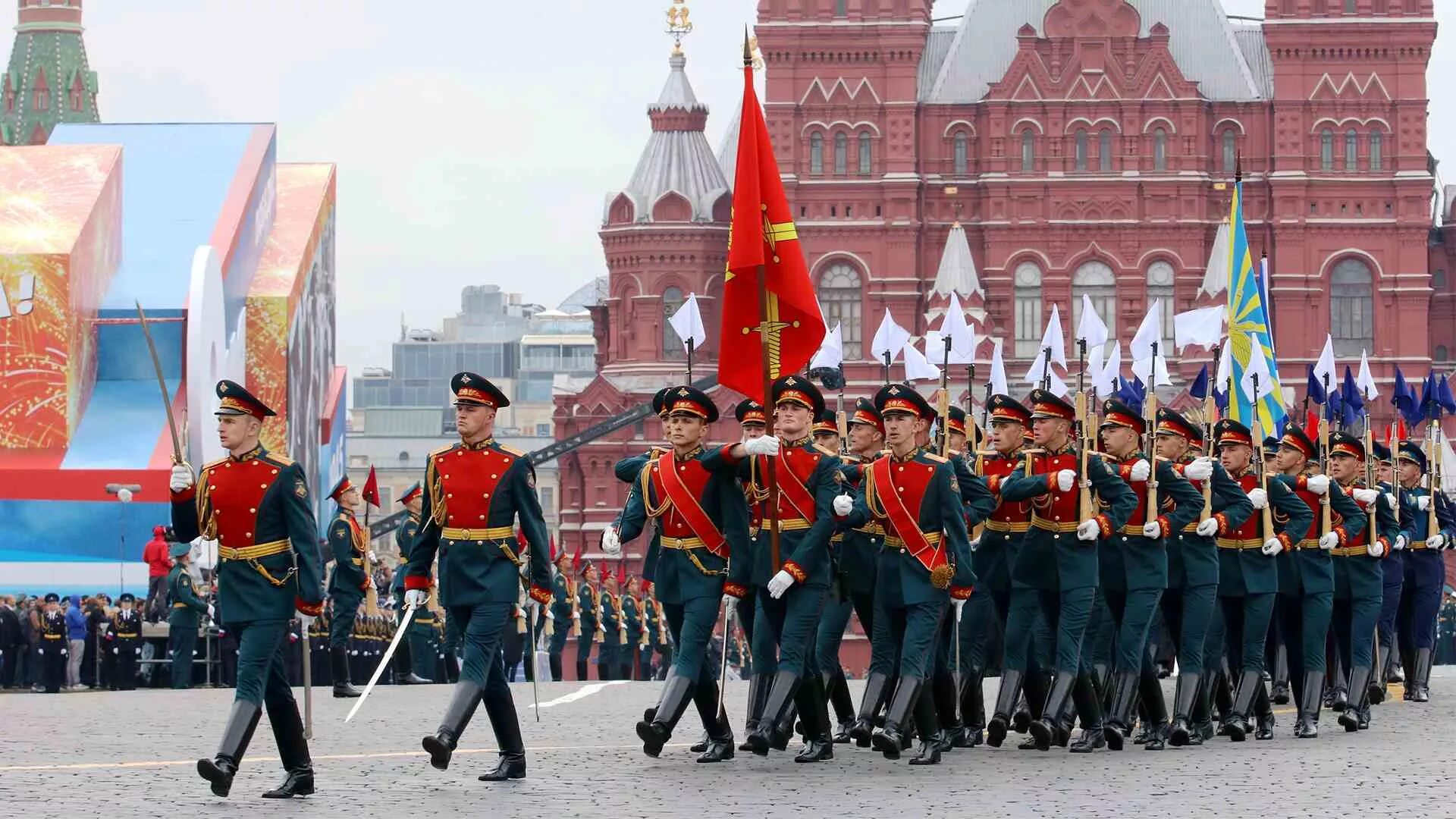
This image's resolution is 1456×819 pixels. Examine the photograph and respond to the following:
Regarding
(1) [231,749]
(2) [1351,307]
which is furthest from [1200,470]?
(2) [1351,307]

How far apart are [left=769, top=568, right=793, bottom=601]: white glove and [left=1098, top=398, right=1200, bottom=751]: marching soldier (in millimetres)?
2152

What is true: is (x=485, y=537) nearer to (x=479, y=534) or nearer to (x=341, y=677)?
(x=479, y=534)

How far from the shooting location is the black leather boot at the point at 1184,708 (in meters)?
15.0

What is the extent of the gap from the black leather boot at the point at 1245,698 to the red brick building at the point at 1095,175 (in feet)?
166

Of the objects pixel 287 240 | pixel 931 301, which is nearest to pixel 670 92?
pixel 931 301

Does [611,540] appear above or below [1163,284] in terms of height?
below

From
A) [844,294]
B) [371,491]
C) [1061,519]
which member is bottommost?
[1061,519]

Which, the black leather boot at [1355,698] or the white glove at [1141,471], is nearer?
the white glove at [1141,471]

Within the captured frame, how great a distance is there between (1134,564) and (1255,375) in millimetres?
14079

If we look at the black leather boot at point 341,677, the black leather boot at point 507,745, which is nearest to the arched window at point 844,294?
the black leather boot at point 341,677

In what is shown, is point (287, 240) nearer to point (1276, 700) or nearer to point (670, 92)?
point (670, 92)

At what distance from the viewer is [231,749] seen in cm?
1176

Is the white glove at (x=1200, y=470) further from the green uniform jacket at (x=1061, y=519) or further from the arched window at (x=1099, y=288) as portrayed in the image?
the arched window at (x=1099, y=288)

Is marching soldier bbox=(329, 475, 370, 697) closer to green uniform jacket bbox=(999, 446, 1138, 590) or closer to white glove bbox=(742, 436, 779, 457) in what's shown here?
green uniform jacket bbox=(999, 446, 1138, 590)
